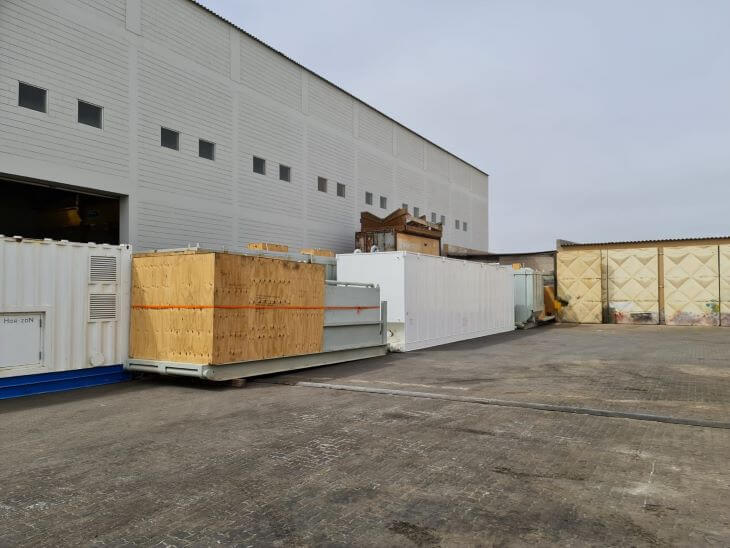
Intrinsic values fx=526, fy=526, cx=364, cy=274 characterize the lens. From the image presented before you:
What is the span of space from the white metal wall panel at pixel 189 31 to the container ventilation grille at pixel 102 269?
9.97 meters

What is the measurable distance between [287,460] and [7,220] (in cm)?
2071

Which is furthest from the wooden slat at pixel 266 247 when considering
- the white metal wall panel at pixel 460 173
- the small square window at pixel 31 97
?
the white metal wall panel at pixel 460 173

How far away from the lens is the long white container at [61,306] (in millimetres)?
8766

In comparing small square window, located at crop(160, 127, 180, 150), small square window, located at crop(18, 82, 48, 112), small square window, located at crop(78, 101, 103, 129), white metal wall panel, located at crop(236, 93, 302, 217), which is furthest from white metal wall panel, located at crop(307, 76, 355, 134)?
small square window, located at crop(18, 82, 48, 112)

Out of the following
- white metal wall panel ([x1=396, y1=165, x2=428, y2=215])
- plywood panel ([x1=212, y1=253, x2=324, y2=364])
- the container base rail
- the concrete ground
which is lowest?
the concrete ground

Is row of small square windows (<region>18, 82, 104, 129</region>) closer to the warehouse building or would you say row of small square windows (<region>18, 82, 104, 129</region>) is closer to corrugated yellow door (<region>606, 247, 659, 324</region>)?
the warehouse building

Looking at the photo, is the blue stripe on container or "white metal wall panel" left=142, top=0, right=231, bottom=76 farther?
"white metal wall panel" left=142, top=0, right=231, bottom=76

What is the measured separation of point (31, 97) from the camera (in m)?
14.0

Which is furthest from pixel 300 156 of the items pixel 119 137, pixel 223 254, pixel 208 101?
pixel 223 254

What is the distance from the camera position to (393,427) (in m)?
6.51

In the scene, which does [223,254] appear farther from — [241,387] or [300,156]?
[300,156]

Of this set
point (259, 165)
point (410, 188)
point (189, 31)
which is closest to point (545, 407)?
point (259, 165)

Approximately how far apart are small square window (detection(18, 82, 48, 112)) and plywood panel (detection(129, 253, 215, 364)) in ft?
21.9

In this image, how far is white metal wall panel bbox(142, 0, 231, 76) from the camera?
17.1m
